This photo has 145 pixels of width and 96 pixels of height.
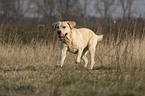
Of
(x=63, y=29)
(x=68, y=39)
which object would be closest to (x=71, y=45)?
(x=68, y=39)

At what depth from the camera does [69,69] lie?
562 centimetres

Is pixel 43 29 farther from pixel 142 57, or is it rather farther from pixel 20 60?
pixel 142 57

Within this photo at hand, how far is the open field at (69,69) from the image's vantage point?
3.16 metres

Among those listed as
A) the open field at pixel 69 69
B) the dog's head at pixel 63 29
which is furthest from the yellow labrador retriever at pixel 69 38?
the open field at pixel 69 69

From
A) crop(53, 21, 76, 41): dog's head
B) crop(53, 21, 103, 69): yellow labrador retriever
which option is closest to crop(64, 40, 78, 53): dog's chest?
crop(53, 21, 103, 69): yellow labrador retriever

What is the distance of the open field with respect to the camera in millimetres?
3156

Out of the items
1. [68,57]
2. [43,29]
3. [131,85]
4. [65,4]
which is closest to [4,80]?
[131,85]

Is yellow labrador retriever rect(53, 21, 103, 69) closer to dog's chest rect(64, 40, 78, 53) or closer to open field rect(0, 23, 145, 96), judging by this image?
dog's chest rect(64, 40, 78, 53)

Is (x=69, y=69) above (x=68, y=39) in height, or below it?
below

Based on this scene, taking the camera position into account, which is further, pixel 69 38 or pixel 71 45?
pixel 71 45

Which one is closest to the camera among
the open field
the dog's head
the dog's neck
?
the open field

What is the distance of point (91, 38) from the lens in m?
6.37

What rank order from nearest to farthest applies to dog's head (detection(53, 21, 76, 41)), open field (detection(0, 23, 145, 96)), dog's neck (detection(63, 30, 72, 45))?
open field (detection(0, 23, 145, 96))
dog's head (detection(53, 21, 76, 41))
dog's neck (detection(63, 30, 72, 45))

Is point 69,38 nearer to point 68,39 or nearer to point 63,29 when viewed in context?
point 68,39
